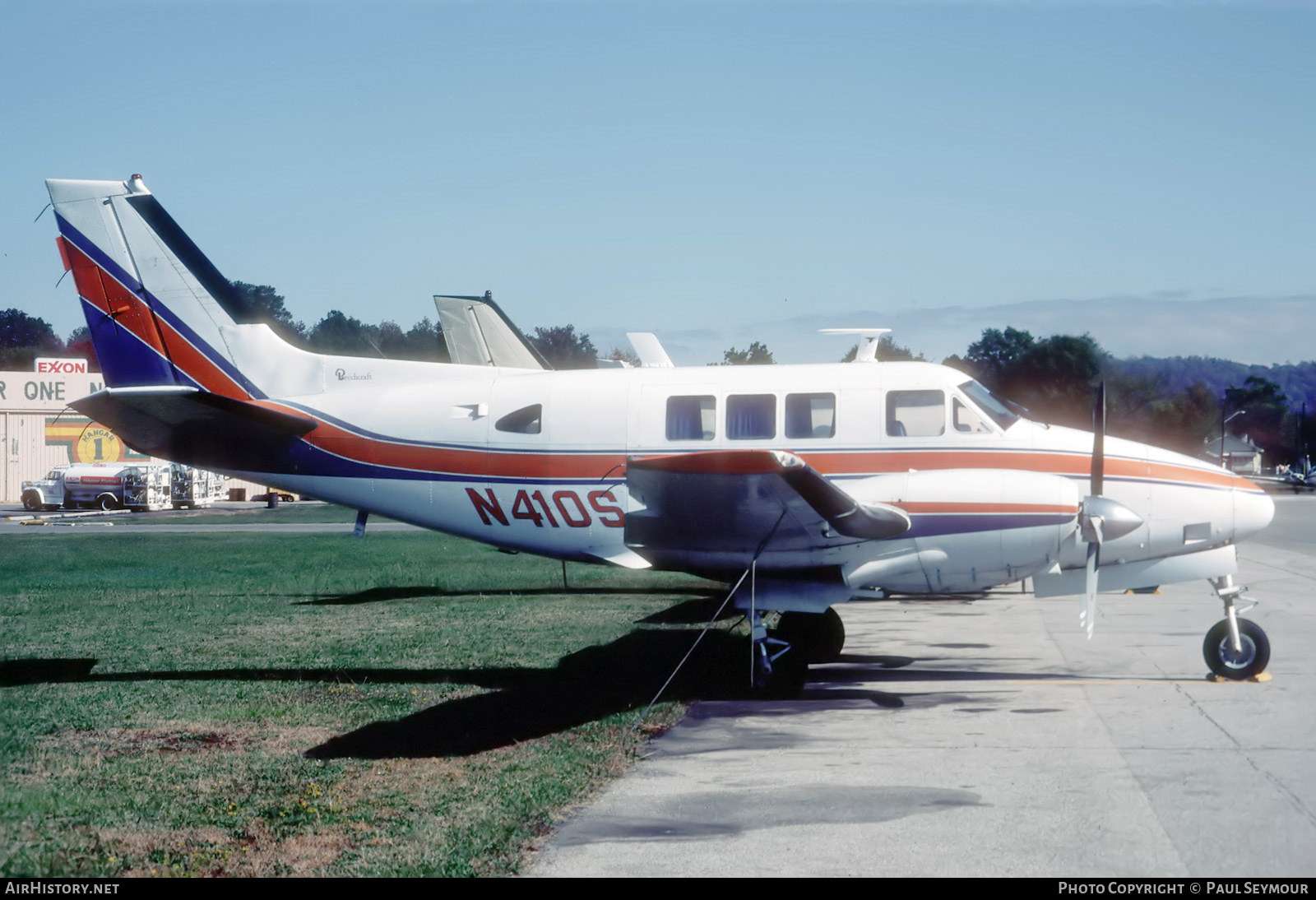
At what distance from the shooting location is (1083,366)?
33.1 metres

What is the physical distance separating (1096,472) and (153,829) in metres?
9.02

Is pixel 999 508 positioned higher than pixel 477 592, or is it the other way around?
pixel 999 508

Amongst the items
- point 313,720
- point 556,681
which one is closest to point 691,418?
point 556,681

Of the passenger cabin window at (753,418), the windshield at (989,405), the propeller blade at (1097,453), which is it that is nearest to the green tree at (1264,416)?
the windshield at (989,405)

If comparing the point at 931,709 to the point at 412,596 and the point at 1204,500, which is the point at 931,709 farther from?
the point at 412,596

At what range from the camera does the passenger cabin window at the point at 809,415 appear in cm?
1206

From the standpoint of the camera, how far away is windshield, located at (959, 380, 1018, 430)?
1202 cm

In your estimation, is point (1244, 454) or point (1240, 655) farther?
point (1244, 454)

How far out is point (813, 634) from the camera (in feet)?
41.4

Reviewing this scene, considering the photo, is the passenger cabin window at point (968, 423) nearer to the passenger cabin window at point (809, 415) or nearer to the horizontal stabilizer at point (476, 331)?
the passenger cabin window at point (809, 415)

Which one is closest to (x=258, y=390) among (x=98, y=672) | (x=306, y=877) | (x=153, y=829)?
(x=98, y=672)

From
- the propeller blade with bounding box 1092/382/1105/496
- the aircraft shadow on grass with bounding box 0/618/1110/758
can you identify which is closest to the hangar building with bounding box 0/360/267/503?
the aircraft shadow on grass with bounding box 0/618/1110/758

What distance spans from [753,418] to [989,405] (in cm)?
252

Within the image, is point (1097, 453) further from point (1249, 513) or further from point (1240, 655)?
point (1240, 655)
